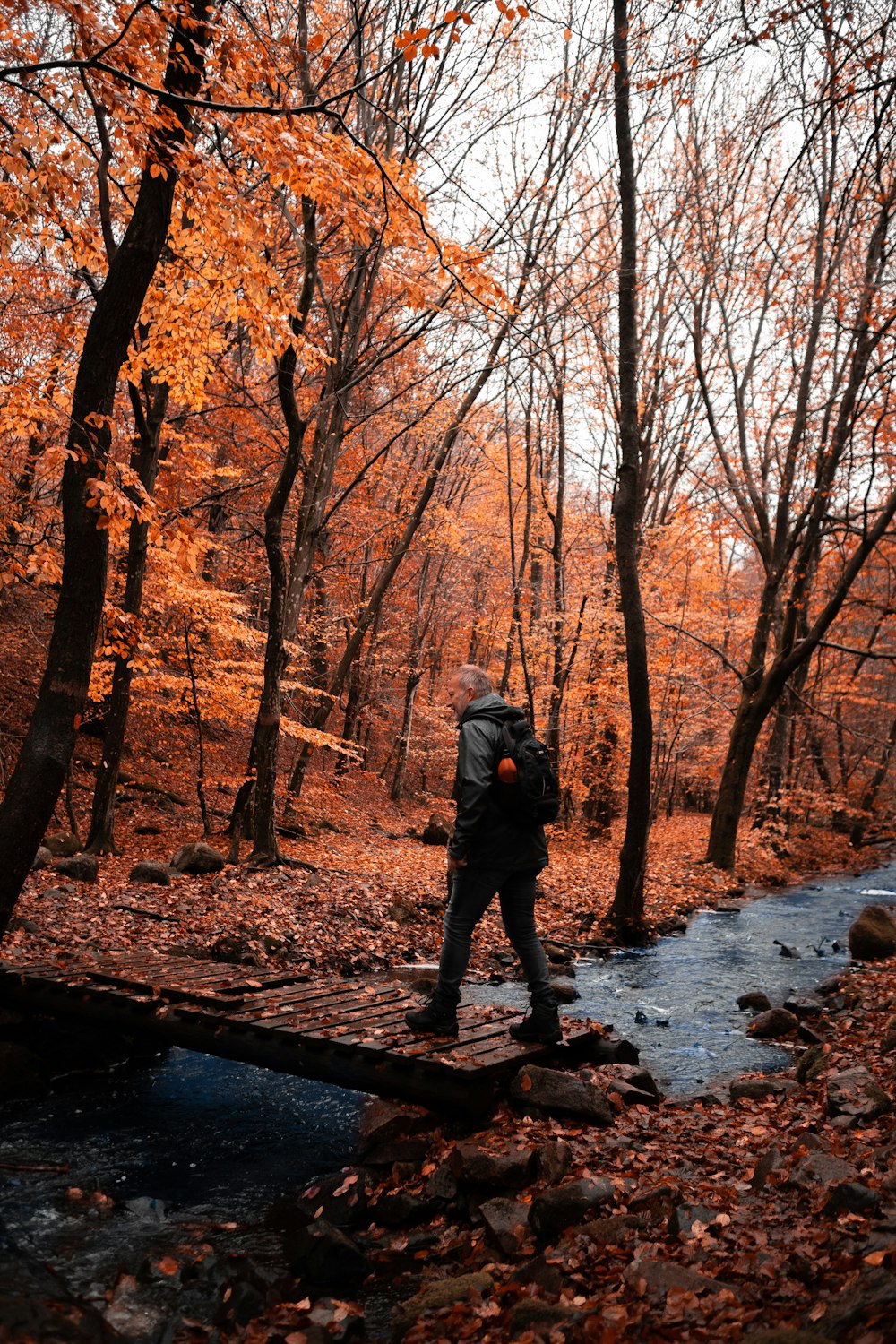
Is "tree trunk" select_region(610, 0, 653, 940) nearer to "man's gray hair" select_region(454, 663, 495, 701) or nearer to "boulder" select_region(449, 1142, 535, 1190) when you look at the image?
"man's gray hair" select_region(454, 663, 495, 701)

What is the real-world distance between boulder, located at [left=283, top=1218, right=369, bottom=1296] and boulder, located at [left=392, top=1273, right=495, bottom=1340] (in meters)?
0.47

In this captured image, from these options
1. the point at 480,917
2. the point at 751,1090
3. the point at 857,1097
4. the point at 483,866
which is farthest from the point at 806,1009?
the point at 483,866

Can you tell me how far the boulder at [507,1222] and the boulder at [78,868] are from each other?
8345 millimetres

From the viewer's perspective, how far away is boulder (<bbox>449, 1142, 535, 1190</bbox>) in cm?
439

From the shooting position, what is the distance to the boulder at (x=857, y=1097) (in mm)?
4746

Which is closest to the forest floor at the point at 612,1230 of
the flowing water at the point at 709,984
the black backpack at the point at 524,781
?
the flowing water at the point at 709,984

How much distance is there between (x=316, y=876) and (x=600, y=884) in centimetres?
513

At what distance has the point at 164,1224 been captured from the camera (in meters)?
4.45

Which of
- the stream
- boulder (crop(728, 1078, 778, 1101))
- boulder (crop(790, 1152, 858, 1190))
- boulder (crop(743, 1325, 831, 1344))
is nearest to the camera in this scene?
boulder (crop(743, 1325, 831, 1344))

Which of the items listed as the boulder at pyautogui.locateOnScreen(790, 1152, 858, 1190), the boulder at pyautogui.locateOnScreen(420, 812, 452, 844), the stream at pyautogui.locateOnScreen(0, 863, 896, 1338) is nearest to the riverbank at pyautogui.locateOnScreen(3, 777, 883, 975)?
the boulder at pyautogui.locateOnScreen(420, 812, 452, 844)

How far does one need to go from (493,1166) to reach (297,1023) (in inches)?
69.8

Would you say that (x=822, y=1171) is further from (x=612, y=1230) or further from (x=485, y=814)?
(x=485, y=814)

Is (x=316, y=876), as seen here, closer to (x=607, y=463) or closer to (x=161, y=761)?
(x=161, y=761)

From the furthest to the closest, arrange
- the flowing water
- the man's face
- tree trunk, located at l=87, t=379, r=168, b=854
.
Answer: tree trunk, located at l=87, t=379, r=168, b=854 → the flowing water → the man's face
